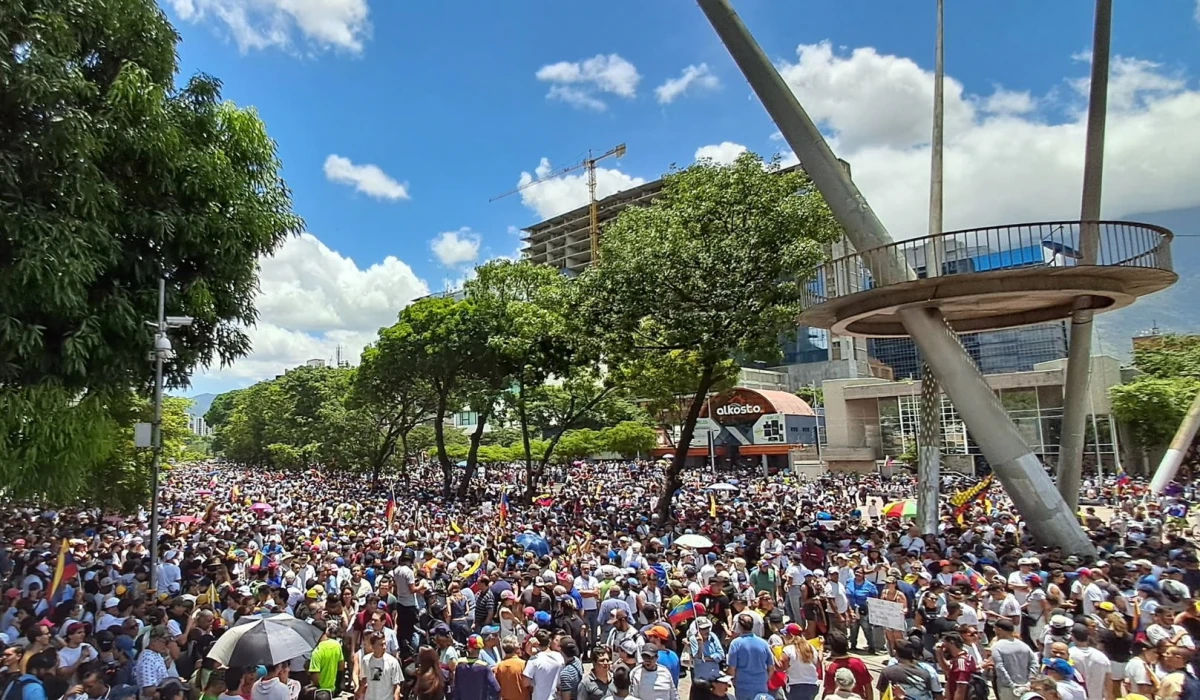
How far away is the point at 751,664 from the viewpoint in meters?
7.04

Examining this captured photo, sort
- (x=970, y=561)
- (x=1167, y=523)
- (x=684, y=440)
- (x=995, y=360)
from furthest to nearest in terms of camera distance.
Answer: (x=995, y=360) < (x=684, y=440) < (x=1167, y=523) < (x=970, y=561)

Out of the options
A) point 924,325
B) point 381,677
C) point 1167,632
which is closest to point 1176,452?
point 924,325

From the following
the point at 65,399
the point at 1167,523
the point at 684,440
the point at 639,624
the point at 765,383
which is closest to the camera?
the point at 639,624

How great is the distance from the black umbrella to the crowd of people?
15 cm

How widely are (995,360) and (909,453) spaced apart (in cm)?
5343

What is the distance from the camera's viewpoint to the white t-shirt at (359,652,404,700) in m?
7.22

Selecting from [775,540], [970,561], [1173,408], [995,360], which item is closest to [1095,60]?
[970,561]

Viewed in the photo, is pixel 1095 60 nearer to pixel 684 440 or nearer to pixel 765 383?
pixel 684 440

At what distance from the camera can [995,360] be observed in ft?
300

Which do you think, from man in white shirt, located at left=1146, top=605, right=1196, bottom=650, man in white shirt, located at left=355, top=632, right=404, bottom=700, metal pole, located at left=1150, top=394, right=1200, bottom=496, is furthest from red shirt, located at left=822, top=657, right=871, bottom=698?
metal pole, located at left=1150, top=394, right=1200, bottom=496

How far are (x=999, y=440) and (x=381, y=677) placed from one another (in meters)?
12.0

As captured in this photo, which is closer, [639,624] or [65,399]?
[639,624]

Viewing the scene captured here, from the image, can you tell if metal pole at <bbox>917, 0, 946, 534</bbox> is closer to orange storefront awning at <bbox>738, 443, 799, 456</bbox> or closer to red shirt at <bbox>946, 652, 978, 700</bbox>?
red shirt at <bbox>946, 652, 978, 700</bbox>

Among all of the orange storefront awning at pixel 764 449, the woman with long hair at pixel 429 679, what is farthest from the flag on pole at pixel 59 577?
the orange storefront awning at pixel 764 449
